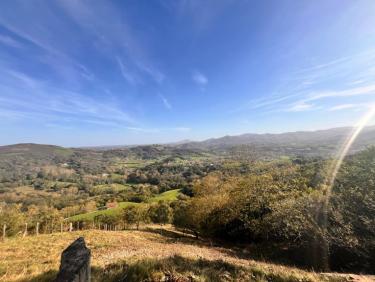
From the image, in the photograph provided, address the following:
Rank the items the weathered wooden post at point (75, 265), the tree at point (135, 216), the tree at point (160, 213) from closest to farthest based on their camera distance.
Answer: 1. the weathered wooden post at point (75, 265)
2. the tree at point (135, 216)
3. the tree at point (160, 213)

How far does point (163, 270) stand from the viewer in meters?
5.21

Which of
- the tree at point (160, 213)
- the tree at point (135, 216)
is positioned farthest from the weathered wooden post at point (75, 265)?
the tree at point (160, 213)

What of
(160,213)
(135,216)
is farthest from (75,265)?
(160,213)

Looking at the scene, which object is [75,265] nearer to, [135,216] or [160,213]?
[135,216]

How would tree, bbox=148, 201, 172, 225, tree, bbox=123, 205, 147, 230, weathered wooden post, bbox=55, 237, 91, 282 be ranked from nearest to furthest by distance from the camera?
weathered wooden post, bbox=55, 237, 91, 282, tree, bbox=123, 205, 147, 230, tree, bbox=148, 201, 172, 225

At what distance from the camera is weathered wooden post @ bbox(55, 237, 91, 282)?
231cm

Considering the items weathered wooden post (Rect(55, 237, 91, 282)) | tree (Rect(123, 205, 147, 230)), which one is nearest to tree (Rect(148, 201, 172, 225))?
tree (Rect(123, 205, 147, 230))

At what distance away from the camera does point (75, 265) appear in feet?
7.96

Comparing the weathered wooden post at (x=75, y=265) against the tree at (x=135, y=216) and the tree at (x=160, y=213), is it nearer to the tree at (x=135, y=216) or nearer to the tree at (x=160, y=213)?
the tree at (x=135, y=216)

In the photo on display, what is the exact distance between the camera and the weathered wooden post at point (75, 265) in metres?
2.31

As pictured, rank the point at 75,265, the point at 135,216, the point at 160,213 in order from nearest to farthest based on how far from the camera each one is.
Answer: the point at 75,265, the point at 135,216, the point at 160,213

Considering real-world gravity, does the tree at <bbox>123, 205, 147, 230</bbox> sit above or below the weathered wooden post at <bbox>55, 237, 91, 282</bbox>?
below

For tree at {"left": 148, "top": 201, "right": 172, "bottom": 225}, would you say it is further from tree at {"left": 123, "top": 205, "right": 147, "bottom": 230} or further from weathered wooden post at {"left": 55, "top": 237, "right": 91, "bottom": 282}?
weathered wooden post at {"left": 55, "top": 237, "right": 91, "bottom": 282}

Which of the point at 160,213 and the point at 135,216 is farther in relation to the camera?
the point at 160,213
